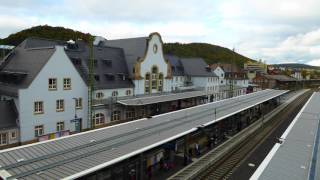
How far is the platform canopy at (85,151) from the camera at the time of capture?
56.4 ft

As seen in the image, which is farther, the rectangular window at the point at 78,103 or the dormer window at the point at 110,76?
the dormer window at the point at 110,76

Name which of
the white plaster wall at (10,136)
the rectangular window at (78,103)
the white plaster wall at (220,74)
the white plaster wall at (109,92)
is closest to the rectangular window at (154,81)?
the white plaster wall at (109,92)

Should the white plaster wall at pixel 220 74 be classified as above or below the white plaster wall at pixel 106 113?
above

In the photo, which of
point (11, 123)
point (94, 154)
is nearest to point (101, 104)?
point (11, 123)

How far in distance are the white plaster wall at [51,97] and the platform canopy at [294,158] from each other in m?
27.4

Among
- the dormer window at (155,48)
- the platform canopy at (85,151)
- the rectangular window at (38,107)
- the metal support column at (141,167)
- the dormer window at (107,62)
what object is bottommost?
the metal support column at (141,167)

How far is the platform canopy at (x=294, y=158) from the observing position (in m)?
18.8

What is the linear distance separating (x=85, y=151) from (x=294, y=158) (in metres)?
16.8

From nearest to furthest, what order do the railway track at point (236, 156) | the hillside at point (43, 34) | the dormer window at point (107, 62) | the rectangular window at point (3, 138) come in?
the railway track at point (236, 156)
the rectangular window at point (3, 138)
the dormer window at point (107, 62)
the hillside at point (43, 34)

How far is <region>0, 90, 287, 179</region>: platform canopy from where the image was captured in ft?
56.4

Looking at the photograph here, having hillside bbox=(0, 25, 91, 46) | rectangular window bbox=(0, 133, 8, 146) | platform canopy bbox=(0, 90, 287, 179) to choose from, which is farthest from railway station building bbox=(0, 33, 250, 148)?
hillside bbox=(0, 25, 91, 46)

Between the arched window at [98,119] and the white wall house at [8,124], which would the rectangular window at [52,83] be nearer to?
the white wall house at [8,124]

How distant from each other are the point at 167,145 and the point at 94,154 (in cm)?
1021

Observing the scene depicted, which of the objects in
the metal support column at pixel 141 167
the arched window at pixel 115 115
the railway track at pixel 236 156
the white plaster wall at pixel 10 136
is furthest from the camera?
the arched window at pixel 115 115
